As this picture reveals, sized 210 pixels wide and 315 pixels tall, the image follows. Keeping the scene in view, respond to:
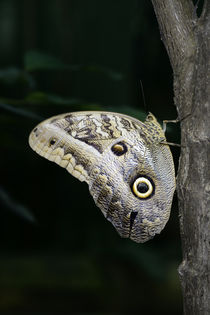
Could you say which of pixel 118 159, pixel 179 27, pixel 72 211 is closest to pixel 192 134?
pixel 179 27

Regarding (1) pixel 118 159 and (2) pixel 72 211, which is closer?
(1) pixel 118 159

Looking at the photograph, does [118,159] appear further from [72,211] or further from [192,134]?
[72,211]

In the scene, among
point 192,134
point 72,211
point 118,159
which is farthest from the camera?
point 72,211

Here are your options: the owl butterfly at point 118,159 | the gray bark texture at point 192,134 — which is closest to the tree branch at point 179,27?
the gray bark texture at point 192,134

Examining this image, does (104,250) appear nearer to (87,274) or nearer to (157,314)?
(87,274)

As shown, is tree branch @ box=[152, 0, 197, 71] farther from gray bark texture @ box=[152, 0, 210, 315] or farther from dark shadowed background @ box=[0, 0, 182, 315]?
dark shadowed background @ box=[0, 0, 182, 315]

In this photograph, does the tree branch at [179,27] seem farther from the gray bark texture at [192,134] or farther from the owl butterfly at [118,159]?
the owl butterfly at [118,159]
